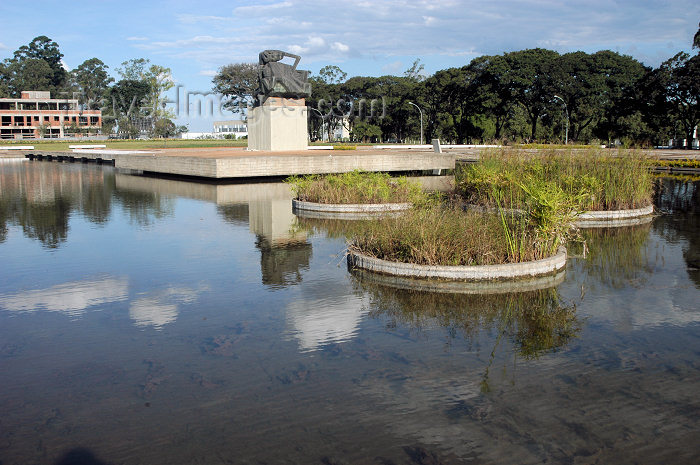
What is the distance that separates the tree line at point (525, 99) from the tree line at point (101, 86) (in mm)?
13396

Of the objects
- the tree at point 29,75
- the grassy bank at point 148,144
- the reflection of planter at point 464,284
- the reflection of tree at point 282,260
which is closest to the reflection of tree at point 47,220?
the reflection of tree at point 282,260

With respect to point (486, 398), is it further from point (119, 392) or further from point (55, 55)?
point (55, 55)

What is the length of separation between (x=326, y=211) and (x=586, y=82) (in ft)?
139

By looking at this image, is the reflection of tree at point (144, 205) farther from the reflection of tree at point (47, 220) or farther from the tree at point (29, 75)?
the tree at point (29, 75)

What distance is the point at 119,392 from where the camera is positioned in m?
4.82

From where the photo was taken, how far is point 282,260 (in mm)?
9398

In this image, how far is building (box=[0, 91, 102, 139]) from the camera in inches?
3816

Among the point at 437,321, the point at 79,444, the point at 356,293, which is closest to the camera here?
the point at 79,444

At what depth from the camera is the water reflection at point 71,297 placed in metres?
7.05

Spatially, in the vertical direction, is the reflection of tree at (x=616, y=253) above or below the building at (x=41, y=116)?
below

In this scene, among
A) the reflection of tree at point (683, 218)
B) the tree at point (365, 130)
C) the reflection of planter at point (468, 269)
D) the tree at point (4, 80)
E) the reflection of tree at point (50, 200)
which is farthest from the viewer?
the tree at point (4, 80)

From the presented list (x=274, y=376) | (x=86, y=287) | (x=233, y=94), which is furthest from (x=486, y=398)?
(x=233, y=94)

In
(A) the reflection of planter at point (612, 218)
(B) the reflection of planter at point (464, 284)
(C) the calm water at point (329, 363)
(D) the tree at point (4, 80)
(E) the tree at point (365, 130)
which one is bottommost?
(C) the calm water at point (329, 363)

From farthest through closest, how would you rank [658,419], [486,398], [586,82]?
[586,82]
[486,398]
[658,419]
